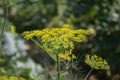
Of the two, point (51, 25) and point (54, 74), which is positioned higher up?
point (51, 25)

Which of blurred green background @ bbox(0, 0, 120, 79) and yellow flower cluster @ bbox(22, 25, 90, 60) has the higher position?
blurred green background @ bbox(0, 0, 120, 79)

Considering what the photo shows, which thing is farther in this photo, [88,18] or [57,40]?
[88,18]

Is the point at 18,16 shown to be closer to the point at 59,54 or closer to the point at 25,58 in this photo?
the point at 25,58

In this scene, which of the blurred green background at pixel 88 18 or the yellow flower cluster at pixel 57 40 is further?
the blurred green background at pixel 88 18

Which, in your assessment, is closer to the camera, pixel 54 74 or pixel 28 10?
pixel 54 74

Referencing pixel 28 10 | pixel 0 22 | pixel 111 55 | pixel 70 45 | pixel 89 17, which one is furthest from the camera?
pixel 28 10

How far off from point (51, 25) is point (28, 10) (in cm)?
53

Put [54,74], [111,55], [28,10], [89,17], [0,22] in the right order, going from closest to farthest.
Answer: [54,74] < [0,22] < [111,55] < [89,17] < [28,10]

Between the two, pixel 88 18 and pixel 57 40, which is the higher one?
pixel 88 18

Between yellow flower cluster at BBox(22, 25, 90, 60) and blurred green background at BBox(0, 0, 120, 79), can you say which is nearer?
yellow flower cluster at BBox(22, 25, 90, 60)

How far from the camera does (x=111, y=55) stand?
6.14 metres

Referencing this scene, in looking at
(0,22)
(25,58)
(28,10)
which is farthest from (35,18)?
(0,22)

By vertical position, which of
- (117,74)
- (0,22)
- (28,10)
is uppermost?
(28,10)

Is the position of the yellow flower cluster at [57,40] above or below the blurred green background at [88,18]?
→ below
